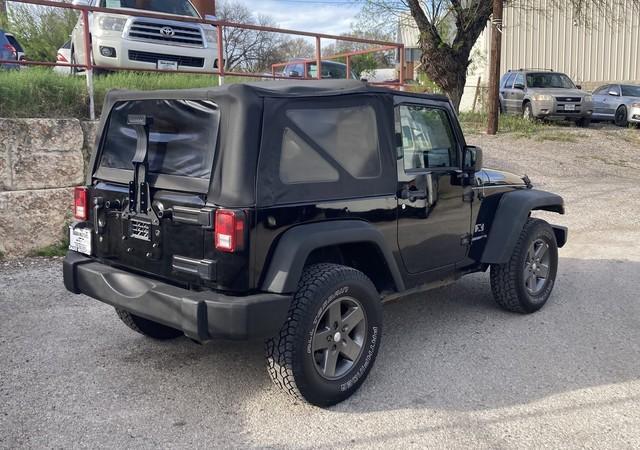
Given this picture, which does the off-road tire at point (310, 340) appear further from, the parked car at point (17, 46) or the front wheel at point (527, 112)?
the front wheel at point (527, 112)

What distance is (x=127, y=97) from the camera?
4234 millimetres

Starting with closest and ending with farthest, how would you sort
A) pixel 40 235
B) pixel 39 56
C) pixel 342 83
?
1. pixel 342 83
2. pixel 40 235
3. pixel 39 56

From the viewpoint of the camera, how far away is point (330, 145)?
3971 mm

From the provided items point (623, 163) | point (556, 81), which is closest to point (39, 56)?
point (623, 163)

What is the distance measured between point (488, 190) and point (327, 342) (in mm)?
2185

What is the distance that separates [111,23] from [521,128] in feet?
36.8

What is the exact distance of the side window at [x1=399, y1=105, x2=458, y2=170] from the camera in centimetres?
449

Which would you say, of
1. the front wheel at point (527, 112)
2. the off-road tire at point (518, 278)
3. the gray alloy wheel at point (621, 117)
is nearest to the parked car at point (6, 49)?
the off-road tire at point (518, 278)

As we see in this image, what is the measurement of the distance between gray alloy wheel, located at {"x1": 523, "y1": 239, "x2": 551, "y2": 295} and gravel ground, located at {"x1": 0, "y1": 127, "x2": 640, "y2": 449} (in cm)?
24

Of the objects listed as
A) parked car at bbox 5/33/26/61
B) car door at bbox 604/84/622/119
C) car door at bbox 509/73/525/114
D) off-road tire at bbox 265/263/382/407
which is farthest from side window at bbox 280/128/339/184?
car door at bbox 604/84/622/119

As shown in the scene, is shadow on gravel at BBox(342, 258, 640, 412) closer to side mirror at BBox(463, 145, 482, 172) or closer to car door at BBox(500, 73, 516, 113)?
side mirror at BBox(463, 145, 482, 172)

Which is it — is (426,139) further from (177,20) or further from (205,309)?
(177,20)

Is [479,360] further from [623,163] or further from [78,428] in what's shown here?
[623,163]

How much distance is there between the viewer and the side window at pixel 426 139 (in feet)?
14.7
